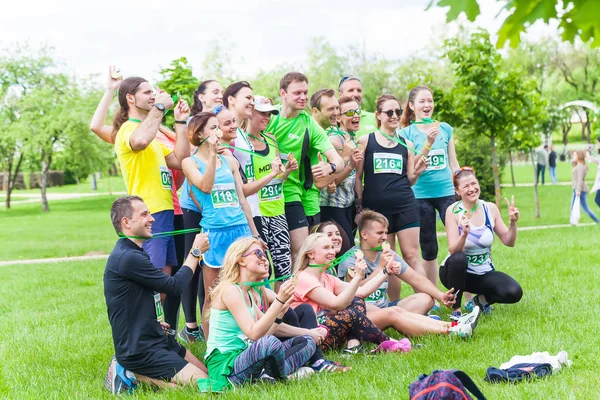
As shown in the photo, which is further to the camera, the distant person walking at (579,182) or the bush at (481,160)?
the bush at (481,160)

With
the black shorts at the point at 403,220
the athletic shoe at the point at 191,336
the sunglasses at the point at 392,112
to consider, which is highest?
the sunglasses at the point at 392,112

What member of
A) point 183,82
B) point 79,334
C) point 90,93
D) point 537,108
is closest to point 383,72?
point 90,93

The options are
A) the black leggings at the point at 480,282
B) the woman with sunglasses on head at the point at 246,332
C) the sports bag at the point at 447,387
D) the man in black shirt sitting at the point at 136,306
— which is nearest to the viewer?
the sports bag at the point at 447,387

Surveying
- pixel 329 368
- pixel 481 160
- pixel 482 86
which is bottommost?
pixel 329 368

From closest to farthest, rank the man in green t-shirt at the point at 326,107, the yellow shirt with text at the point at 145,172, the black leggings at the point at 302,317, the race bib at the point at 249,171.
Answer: the black leggings at the point at 302,317
the yellow shirt with text at the point at 145,172
the race bib at the point at 249,171
the man in green t-shirt at the point at 326,107

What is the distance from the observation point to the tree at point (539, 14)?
7.27 feet

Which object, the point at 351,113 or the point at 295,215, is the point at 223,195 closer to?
the point at 295,215

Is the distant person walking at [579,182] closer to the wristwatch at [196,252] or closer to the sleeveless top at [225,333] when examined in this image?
the sleeveless top at [225,333]

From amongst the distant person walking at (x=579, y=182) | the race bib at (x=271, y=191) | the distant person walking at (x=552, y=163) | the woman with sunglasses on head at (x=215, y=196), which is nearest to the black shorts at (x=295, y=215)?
the race bib at (x=271, y=191)

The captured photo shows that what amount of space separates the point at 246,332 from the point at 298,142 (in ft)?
6.71

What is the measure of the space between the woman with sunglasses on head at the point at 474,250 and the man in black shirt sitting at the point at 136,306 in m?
2.63

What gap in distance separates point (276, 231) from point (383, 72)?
3459 centimetres

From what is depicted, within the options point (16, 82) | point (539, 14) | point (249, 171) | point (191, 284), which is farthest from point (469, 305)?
point (16, 82)

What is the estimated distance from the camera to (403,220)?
702cm
